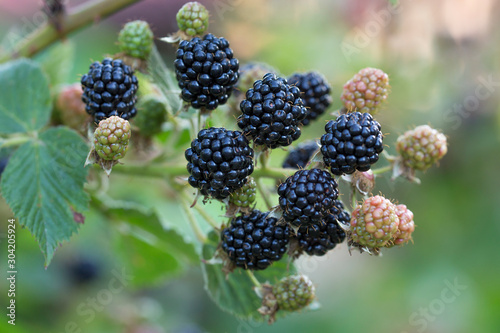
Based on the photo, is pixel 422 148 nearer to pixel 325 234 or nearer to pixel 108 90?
pixel 325 234

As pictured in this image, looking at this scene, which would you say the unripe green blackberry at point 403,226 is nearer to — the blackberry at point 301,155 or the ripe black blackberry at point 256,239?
the ripe black blackberry at point 256,239

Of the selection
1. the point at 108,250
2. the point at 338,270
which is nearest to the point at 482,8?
the point at 338,270

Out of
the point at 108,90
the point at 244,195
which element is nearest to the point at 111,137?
the point at 108,90

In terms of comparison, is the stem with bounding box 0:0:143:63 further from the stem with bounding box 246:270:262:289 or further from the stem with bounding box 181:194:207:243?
the stem with bounding box 246:270:262:289

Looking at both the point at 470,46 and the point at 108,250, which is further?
the point at 470,46

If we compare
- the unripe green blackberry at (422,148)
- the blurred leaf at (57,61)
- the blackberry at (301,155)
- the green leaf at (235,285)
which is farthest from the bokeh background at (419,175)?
the unripe green blackberry at (422,148)

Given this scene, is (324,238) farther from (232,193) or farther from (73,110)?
(73,110)
